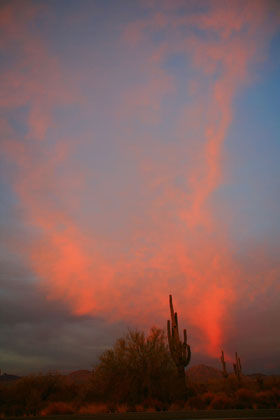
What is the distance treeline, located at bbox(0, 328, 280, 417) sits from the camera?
19.7 metres

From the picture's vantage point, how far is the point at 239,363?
50.7m

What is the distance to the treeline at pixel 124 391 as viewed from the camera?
64.5 feet

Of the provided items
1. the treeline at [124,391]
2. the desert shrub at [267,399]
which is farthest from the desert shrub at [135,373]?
the desert shrub at [267,399]

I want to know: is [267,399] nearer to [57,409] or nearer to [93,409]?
[93,409]

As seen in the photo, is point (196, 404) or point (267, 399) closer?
point (196, 404)

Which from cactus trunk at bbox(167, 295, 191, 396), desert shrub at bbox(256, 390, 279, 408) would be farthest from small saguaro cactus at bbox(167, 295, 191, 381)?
desert shrub at bbox(256, 390, 279, 408)

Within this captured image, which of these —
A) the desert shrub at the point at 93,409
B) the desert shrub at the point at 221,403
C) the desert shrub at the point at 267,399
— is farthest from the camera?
the desert shrub at the point at 267,399

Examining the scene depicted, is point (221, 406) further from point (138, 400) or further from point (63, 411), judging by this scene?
point (63, 411)

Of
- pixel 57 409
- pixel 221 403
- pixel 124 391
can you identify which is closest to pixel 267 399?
pixel 221 403

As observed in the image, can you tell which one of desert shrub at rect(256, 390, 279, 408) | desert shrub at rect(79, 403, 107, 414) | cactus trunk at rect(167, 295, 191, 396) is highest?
cactus trunk at rect(167, 295, 191, 396)

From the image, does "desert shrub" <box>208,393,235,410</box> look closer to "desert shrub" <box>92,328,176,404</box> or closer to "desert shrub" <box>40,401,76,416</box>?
"desert shrub" <box>92,328,176,404</box>

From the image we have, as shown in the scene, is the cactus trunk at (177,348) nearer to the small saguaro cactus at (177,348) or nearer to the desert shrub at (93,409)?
the small saguaro cactus at (177,348)

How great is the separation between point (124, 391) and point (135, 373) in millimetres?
1244

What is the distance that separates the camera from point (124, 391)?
21.1m
